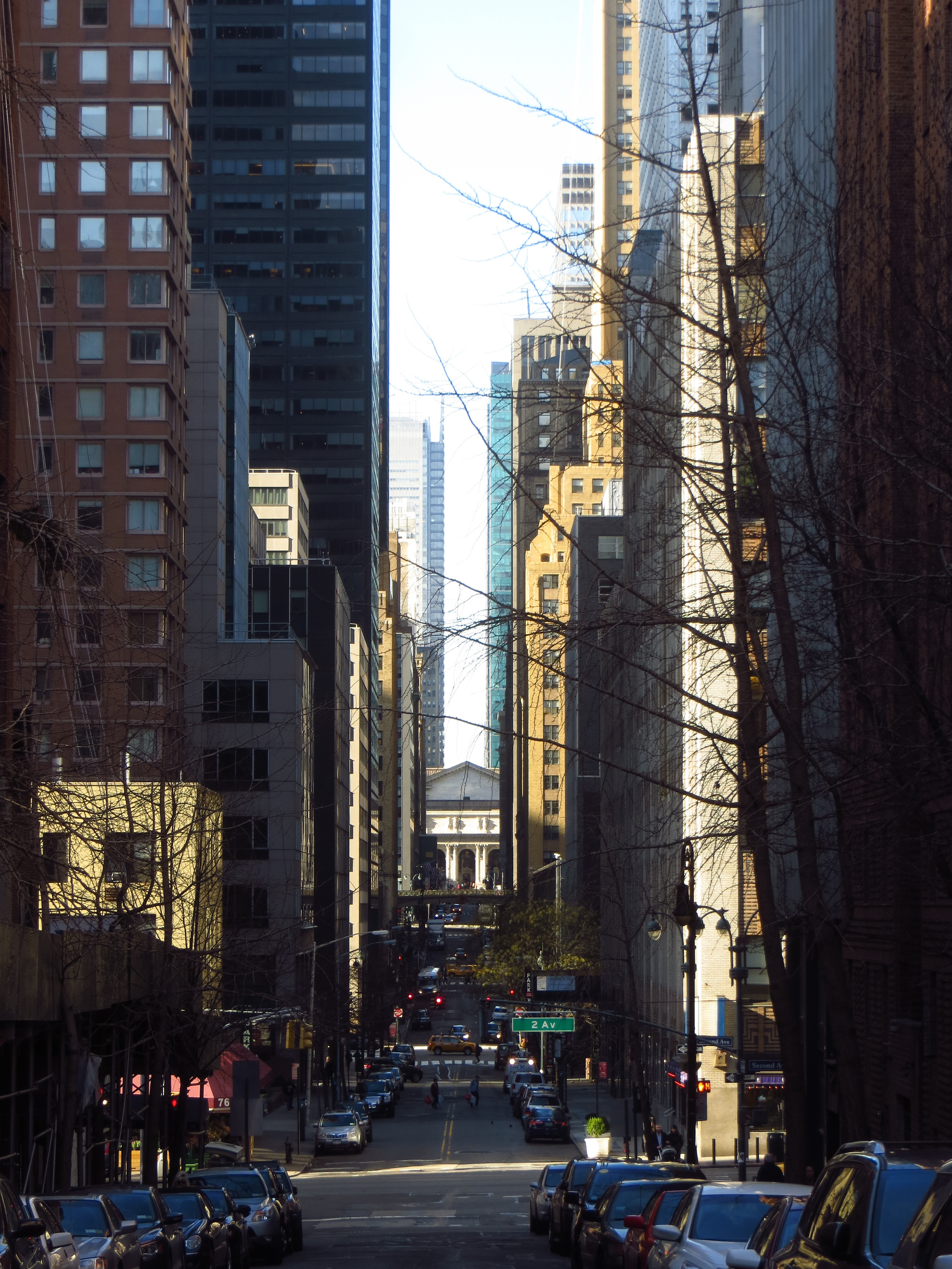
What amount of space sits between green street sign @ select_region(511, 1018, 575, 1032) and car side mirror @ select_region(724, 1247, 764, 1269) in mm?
54228

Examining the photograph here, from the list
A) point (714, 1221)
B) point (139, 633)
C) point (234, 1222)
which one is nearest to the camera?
point (139, 633)

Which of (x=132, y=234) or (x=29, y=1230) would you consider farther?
(x=132, y=234)

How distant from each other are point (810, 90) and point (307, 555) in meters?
121

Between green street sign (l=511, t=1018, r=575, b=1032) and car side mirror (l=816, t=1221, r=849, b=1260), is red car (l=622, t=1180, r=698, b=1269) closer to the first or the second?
car side mirror (l=816, t=1221, r=849, b=1260)

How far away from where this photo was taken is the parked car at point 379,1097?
77750mm

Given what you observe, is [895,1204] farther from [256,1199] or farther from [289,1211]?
[289,1211]

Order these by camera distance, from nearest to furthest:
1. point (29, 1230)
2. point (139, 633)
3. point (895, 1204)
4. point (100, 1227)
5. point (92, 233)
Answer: point (895, 1204), point (29, 1230), point (139, 633), point (100, 1227), point (92, 233)

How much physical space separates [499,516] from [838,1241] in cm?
686

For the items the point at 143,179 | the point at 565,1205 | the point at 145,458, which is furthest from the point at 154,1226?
the point at 143,179

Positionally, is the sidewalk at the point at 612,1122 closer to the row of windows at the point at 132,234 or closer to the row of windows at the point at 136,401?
the row of windows at the point at 136,401

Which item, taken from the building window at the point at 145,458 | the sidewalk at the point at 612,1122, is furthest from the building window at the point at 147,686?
the building window at the point at 145,458

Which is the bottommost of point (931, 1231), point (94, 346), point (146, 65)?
point (931, 1231)

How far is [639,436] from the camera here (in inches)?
539

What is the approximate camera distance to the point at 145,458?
78.2m
